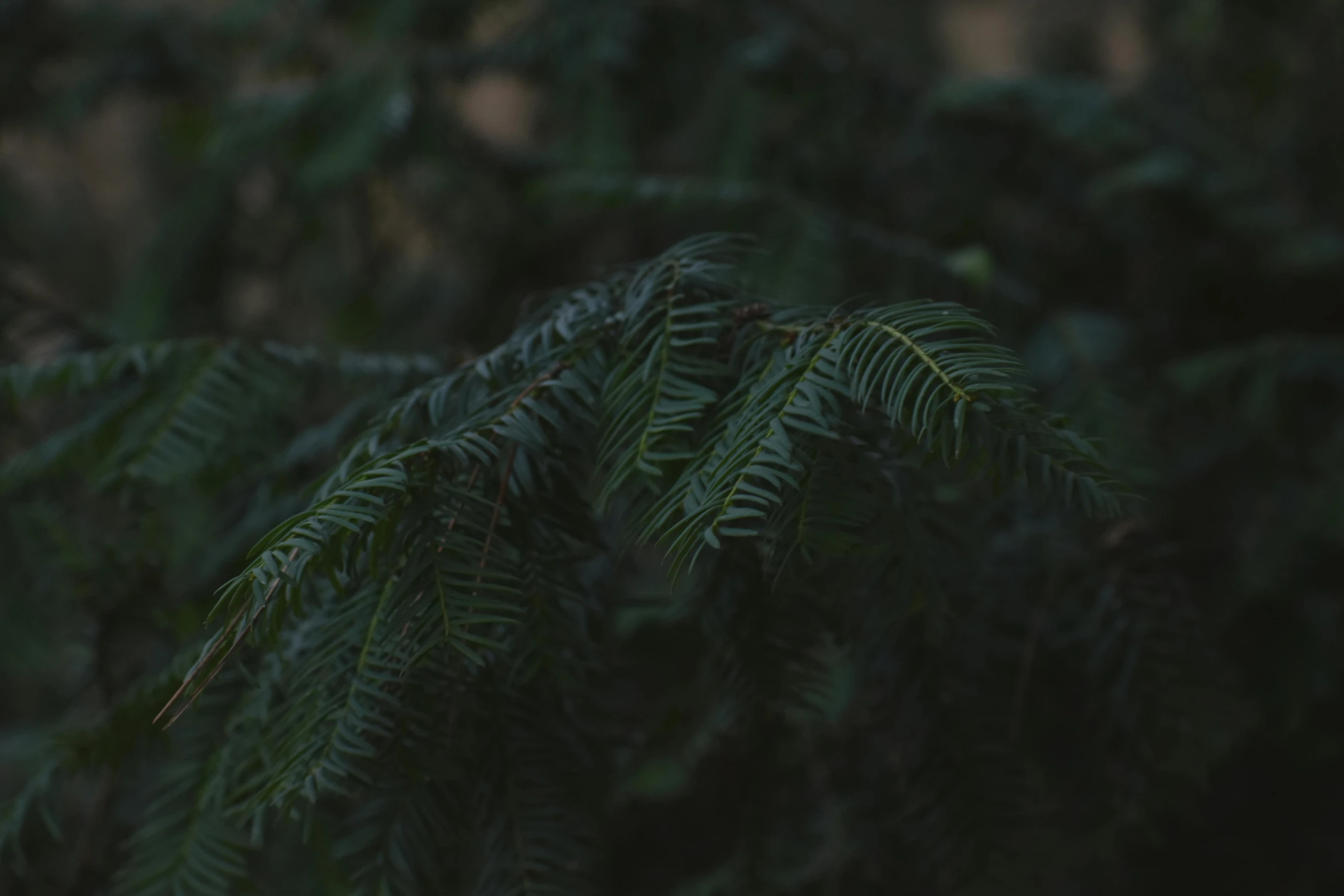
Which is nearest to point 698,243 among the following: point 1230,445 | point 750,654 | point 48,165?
point 750,654

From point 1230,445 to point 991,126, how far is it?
1.74ft

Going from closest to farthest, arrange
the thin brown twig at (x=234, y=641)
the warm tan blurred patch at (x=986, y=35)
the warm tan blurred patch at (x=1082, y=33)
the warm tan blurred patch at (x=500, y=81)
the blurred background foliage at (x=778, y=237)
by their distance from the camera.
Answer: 1. the thin brown twig at (x=234, y=641)
2. the blurred background foliage at (x=778, y=237)
3. the warm tan blurred patch at (x=500, y=81)
4. the warm tan blurred patch at (x=1082, y=33)
5. the warm tan blurred patch at (x=986, y=35)

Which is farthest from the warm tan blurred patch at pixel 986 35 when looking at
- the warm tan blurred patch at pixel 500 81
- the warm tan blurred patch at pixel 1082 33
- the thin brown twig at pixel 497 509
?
the thin brown twig at pixel 497 509

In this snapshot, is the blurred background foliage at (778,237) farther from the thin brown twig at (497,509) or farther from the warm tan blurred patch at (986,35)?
the thin brown twig at (497,509)

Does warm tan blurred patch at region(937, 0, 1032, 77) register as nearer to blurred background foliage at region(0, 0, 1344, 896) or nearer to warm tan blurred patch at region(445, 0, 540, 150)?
blurred background foliage at region(0, 0, 1344, 896)

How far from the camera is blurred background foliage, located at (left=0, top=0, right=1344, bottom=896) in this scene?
89 centimetres

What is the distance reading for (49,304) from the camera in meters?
0.90

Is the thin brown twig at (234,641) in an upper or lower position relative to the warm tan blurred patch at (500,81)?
lower

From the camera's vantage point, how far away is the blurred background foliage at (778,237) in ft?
2.92

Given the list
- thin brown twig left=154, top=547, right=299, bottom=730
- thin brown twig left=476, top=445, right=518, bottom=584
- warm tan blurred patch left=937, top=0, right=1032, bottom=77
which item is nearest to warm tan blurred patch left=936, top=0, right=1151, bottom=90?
warm tan blurred patch left=937, top=0, right=1032, bottom=77

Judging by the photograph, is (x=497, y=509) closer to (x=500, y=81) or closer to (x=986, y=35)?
(x=500, y=81)

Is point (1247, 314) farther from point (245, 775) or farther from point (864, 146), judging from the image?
point (245, 775)

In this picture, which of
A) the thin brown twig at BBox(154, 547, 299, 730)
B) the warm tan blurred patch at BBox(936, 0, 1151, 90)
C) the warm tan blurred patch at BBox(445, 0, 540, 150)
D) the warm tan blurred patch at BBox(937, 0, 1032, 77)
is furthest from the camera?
the warm tan blurred patch at BBox(937, 0, 1032, 77)

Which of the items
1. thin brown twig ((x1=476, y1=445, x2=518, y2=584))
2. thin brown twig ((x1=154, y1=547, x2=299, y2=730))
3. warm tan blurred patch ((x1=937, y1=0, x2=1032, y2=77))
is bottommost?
thin brown twig ((x1=154, y1=547, x2=299, y2=730))
